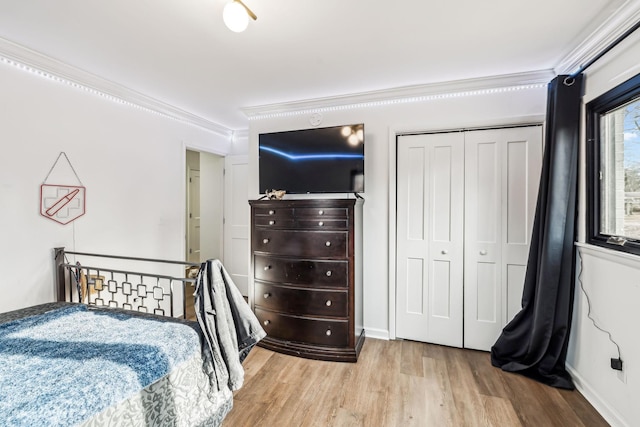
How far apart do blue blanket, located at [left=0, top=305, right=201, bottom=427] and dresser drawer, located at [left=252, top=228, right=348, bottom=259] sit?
1231mm

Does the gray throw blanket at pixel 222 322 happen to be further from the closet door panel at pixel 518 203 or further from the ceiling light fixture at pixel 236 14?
the closet door panel at pixel 518 203

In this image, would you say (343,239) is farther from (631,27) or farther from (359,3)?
(631,27)

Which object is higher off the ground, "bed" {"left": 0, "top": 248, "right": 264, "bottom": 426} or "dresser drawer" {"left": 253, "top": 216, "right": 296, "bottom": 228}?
"dresser drawer" {"left": 253, "top": 216, "right": 296, "bottom": 228}

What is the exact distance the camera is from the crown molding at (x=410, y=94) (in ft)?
8.54

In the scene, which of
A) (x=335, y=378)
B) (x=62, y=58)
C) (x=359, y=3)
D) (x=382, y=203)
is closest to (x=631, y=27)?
(x=359, y=3)

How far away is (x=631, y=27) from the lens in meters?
1.70

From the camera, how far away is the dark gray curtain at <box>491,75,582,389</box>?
223 centimetres

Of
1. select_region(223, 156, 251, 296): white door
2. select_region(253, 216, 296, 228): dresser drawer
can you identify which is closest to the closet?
select_region(253, 216, 296, 228): dresser drawer

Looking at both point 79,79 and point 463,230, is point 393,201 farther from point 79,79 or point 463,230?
point 79,79

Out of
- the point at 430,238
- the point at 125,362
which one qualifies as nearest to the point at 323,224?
the point at 430,238

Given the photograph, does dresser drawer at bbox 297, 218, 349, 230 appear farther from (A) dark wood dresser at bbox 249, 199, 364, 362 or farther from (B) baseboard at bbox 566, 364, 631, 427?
(B) baseboard at bbox 566, 364, 631, 427

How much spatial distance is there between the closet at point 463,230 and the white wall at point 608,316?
472 mm

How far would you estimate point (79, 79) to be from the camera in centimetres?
250

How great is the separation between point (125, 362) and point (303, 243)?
1637 mm
